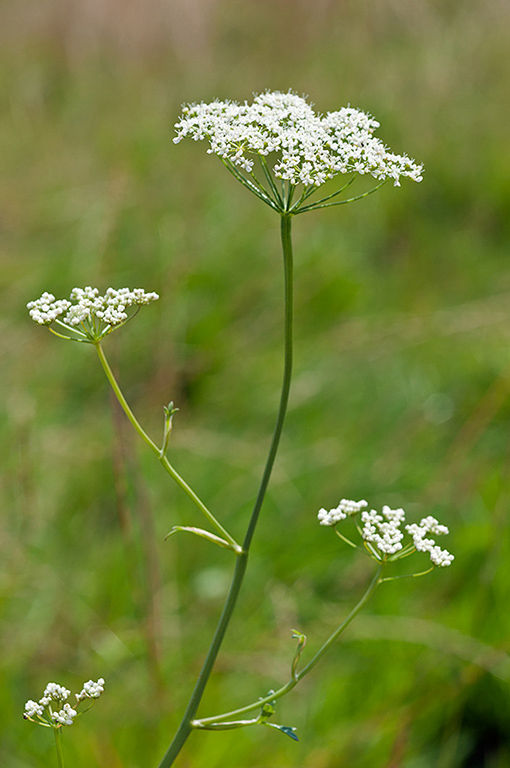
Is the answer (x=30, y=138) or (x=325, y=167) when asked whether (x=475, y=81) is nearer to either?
(x=30, y=138)

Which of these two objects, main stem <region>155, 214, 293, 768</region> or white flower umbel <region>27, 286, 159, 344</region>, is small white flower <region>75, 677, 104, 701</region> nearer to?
main stem <region>155, 214, 293, 768</region>

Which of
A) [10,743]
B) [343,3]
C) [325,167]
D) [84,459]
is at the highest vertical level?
[343,3]

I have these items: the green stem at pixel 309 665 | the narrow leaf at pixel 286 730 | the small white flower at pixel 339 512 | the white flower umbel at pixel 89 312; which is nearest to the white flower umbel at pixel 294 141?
the white flower umbel at pixel 89 312

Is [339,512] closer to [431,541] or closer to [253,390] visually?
[431,541]

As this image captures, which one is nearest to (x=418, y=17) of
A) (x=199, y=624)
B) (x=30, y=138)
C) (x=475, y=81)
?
(x=475, y=81)

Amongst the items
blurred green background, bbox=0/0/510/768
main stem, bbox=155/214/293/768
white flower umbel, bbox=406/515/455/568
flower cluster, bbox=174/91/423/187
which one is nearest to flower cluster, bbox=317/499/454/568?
white flower umbel, bbox=406/515/455/568

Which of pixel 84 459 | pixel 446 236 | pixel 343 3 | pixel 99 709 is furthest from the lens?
pixel 343 3

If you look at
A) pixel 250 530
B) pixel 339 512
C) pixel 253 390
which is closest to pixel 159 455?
pixel 250 530
